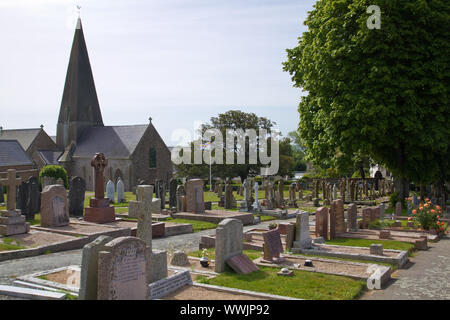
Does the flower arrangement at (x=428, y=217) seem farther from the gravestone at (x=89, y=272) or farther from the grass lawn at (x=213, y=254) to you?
the gravestone at (x=89, y=272)

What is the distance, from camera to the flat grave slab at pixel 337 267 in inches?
359

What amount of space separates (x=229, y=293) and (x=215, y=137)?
43647 millimetres

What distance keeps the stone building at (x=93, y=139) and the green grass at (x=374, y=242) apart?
3249cm

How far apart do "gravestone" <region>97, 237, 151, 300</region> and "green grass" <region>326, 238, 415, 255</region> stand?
26.6 ft

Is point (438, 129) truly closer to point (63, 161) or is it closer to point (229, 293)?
point (229, 293)

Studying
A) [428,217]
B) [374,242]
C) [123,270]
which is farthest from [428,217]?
[123,270]

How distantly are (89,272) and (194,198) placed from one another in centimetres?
1372

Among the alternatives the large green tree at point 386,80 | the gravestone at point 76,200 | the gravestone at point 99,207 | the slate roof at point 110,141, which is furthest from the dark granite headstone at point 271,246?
the slate roof at point 110,141

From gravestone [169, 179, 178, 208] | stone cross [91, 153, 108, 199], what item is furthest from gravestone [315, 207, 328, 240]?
gravestone [169, 179, 178, 208]

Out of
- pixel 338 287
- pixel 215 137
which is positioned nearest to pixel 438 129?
pixel 338 287

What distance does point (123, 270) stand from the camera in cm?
633

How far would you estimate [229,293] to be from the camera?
773 cm

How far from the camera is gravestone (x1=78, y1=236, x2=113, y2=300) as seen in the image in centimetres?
626

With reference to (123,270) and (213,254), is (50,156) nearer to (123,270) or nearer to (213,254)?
(213,254)
